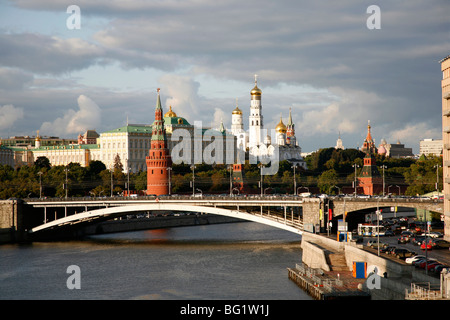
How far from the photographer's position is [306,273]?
→ 54.5 m

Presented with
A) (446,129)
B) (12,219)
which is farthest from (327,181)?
(446,129)

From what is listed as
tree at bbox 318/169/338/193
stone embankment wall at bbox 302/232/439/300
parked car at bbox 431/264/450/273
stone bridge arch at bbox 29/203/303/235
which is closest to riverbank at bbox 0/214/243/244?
stone bridge arch at bbox 29/203/303/235

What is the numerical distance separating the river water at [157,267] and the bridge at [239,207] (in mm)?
2798

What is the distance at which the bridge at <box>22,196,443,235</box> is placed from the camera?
2931 inches

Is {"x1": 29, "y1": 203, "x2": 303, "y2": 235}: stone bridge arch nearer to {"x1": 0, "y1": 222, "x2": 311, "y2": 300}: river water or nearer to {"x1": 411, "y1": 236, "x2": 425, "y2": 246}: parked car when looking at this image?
{"x1": 0, "y1": 222, "x2": 311, "y2": 300}: river water

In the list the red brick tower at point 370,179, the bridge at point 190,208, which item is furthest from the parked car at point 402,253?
the red brick tower at point 370,179

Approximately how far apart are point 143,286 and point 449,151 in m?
28.1

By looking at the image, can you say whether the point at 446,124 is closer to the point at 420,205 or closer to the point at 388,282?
the point at 420,205

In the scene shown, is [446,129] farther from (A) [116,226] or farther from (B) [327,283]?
(A) [116,226]

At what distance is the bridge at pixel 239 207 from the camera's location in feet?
244

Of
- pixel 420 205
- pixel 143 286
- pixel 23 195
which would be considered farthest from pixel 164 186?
pixel 143 286

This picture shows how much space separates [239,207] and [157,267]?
74.4ft

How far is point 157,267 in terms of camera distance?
211 ft

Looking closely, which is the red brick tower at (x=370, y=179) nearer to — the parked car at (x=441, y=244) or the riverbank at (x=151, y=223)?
the riverbank at (x=151, y=223)
